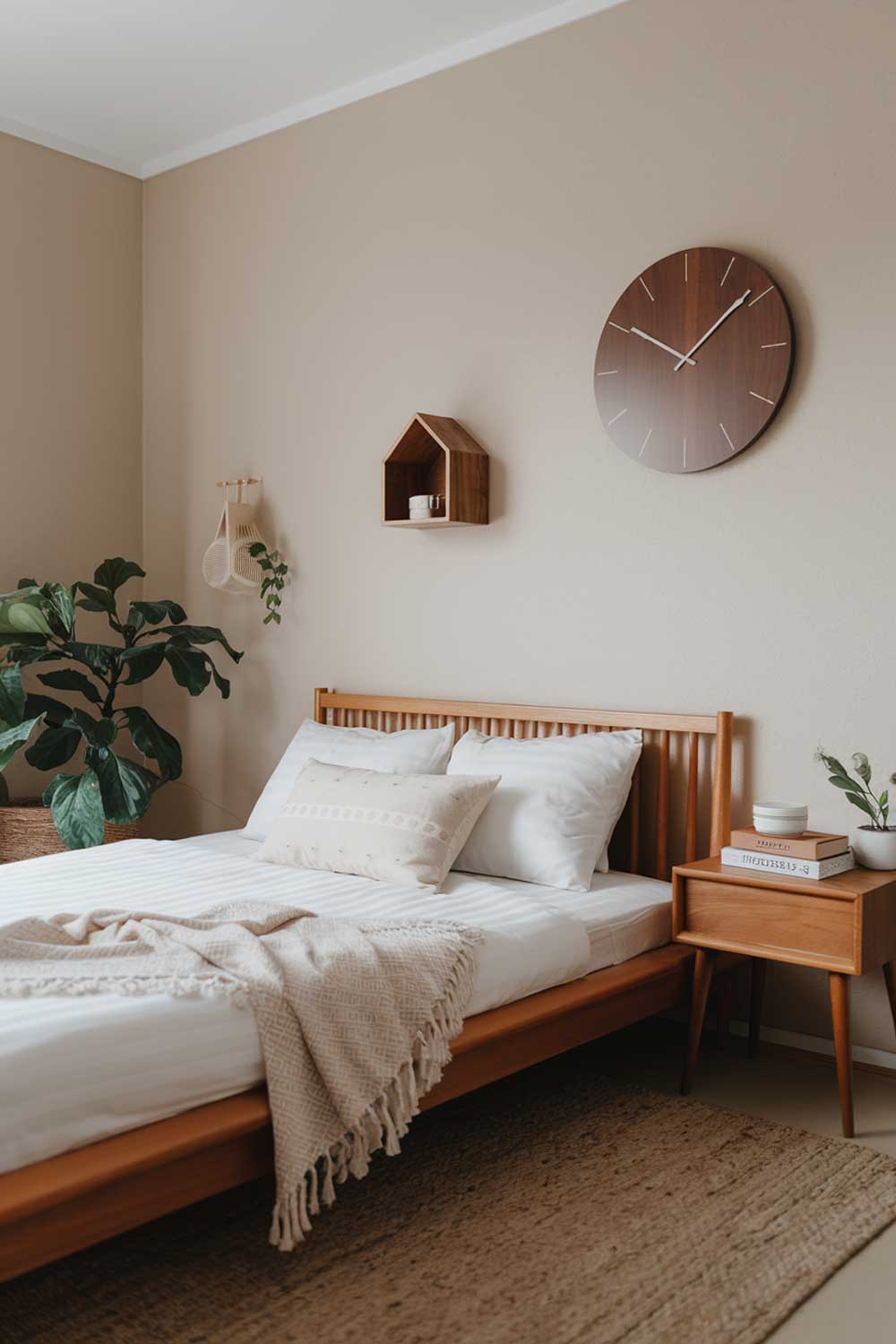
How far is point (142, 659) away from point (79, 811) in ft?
1.92

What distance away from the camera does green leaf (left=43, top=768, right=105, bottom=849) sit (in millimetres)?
3857

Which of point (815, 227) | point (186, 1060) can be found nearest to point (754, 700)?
point (815, 227)

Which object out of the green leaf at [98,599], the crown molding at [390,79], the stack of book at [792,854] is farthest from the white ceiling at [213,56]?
the stack of book at [792,854]

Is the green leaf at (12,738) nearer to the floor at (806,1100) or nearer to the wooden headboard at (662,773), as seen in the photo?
the wooden headboard at (662,773)

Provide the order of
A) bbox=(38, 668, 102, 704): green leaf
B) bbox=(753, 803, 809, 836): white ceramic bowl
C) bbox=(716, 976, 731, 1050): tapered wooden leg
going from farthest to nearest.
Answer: bbox=(38, 668, 102, 704): green leaf
bbox=(716, 976, 731, 1050): tapered wooden leg
bbox=(753, 803, 809, 836): white ceramic bowl

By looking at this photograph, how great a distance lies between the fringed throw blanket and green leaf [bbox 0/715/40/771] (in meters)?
1.64

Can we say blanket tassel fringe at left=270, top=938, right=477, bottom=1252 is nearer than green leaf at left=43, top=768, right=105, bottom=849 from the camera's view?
Yes

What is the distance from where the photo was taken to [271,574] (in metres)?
4.38


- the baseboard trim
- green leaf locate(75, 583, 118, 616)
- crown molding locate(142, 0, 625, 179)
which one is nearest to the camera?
the baseboard trim

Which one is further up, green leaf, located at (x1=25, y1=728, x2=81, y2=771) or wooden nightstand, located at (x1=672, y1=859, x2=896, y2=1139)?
green leaf, located at (x1=25, y1=728, x2=81, y2=771)

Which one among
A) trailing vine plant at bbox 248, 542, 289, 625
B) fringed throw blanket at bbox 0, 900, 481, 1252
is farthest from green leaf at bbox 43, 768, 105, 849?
fringed throw blanket at bbox 0, 900, 481, 1252

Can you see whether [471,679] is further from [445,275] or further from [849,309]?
[849,309]

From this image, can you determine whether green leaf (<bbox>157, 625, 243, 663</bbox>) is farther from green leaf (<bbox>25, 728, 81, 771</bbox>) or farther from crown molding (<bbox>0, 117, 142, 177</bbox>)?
crown molding (<bbox>0, 117, 142, 177</bbox>)

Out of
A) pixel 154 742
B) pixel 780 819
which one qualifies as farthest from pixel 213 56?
pixel 780 819
